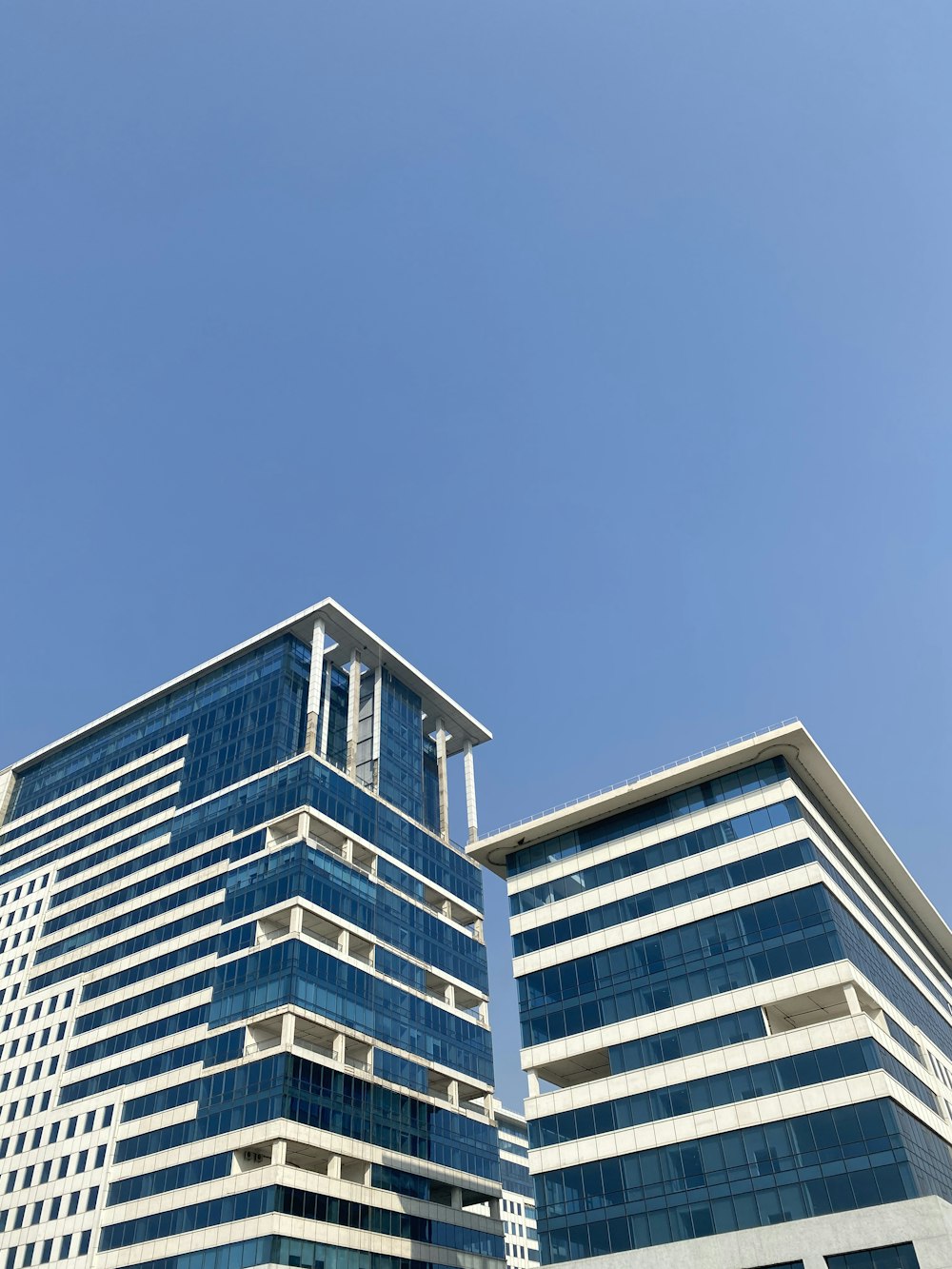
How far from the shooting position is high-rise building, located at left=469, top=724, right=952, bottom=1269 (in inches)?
1980

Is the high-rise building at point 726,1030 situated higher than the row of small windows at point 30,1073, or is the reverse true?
the row of small windows at point 30,1073

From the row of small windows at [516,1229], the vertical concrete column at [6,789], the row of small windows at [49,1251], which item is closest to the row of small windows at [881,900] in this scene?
the row of small windows at [49,1251]

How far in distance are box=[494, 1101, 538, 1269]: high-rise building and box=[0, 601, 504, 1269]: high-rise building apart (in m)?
61.3

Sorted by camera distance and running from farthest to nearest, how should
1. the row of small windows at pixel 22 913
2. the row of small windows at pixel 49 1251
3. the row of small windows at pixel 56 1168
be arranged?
the row of small windows at pixel 22 913
the row of small windows at pixel 56 1168
the row of small windows at pixel 49 1251

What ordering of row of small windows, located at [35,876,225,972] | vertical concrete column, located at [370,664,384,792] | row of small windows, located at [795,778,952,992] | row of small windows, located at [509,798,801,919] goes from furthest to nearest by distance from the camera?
vertical concrete column, located at [370,664,384,792], row of small windows, located at [35,876,225,972], row of small windows, located at [795,778,952,992], row of small windows, located at [509,798,801,919]

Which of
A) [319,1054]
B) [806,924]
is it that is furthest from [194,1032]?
[806,924]

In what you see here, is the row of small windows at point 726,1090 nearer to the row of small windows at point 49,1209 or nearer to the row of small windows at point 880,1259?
the row of small windows at point 880,1259

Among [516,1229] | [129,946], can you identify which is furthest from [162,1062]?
[516,1229]

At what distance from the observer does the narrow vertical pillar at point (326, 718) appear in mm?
99000

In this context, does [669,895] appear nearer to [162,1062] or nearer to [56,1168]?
[162,1062]

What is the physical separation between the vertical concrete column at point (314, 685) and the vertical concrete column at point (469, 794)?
23.8 meters

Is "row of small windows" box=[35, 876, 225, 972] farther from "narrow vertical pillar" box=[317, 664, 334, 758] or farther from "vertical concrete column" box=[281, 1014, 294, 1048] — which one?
"vertical concrete column" box=[281, 1014, 294, 1048]

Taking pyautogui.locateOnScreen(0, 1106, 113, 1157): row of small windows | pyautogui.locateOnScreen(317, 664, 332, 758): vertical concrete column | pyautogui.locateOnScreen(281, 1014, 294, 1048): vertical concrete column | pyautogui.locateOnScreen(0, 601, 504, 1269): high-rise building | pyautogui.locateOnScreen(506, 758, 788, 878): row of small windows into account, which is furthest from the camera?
pyautogui.locateOnScreen(317, 664, 332, 758): vertical concrete column

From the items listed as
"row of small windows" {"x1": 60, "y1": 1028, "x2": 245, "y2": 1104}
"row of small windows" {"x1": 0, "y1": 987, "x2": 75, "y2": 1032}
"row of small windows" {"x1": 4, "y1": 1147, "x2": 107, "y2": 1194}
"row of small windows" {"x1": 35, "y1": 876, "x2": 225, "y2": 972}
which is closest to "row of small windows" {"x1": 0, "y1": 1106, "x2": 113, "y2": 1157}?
"row of small windows" {"x1": 4, "y1": 1147, "x2": 107, "y2": 1194}
